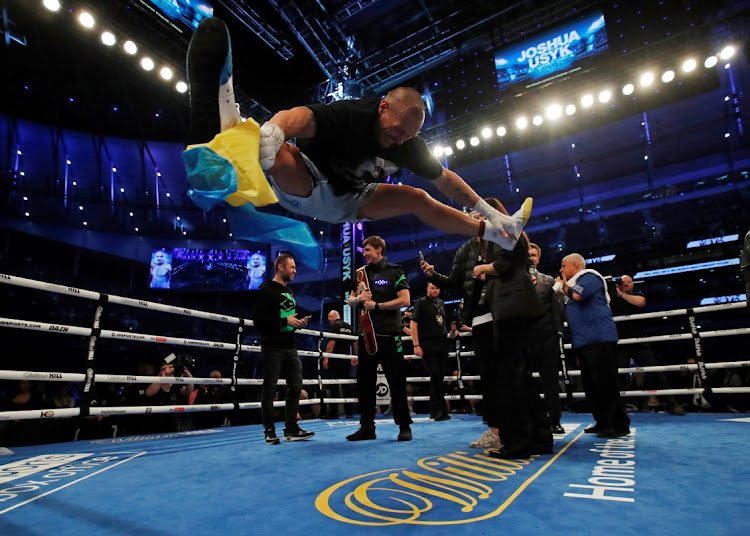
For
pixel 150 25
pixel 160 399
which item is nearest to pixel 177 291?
pixel 150 25

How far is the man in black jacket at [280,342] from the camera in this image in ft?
10.3

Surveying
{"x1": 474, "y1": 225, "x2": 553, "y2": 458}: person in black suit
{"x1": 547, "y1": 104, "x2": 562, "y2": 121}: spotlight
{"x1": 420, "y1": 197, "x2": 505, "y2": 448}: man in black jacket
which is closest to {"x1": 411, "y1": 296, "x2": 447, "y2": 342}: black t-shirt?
{"x1": 420, "y1": 197, "x2": 505, "y2": 448}: man in black jacket

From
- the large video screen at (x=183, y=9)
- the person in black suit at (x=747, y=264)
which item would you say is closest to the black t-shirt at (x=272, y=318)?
the person in black suit at (x=747, y=264)

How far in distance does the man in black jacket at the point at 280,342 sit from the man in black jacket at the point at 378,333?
502 millimetres

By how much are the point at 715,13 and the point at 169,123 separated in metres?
14.4

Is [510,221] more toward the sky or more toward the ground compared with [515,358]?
more toward the sky

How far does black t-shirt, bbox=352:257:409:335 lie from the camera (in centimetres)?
333

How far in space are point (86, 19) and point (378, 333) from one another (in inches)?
290

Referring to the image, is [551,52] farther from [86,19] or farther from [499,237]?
[86,19]

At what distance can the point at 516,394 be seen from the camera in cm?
205

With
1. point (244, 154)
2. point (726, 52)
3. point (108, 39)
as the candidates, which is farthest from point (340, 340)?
point (726, 52)

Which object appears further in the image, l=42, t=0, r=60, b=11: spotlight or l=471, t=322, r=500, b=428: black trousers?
l=42, t=0, r=60, b=11: spotlight

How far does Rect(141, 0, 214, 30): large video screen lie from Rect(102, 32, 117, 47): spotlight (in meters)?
0.82

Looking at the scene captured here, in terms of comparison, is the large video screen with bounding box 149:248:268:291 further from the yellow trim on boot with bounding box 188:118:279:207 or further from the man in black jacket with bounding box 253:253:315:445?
the yellow trim on boot with bounding box 188:118:279:207
